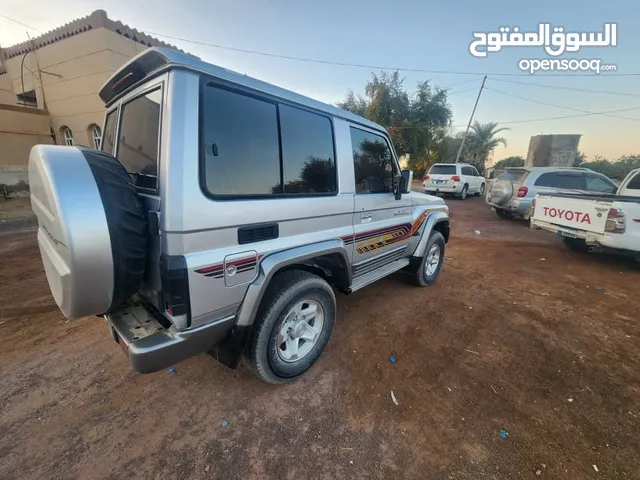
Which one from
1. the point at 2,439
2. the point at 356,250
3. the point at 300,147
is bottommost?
the point at 2,439

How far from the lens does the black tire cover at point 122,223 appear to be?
A: 4.63ft

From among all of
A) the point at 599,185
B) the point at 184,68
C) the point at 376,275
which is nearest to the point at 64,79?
the point at 184,68

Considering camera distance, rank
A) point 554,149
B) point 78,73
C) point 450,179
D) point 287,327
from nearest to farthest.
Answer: point 287,327, point 78,73, point 450,179, point 554,149

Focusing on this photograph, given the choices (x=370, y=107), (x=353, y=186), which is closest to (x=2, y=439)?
(x=353, y=186)

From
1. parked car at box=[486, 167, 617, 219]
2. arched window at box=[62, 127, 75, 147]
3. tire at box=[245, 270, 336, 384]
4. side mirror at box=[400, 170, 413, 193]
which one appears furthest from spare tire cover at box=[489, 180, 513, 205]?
arched window at box=[62, 127, 75, 147]

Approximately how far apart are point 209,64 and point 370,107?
932 inches

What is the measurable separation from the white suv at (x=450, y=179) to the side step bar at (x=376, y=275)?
1198cm

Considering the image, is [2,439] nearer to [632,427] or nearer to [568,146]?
[632,427]

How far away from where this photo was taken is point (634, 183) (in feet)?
18.7

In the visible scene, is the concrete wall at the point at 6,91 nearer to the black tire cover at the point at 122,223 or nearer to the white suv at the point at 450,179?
the black tire cover at the point at 122,223

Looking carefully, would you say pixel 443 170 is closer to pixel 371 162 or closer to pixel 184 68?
pixel 371 162

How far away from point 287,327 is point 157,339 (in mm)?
934

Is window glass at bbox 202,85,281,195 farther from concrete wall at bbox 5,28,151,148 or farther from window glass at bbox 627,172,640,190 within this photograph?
concrete wall at bbox 5,28,151,148

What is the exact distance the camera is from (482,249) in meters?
6.29
